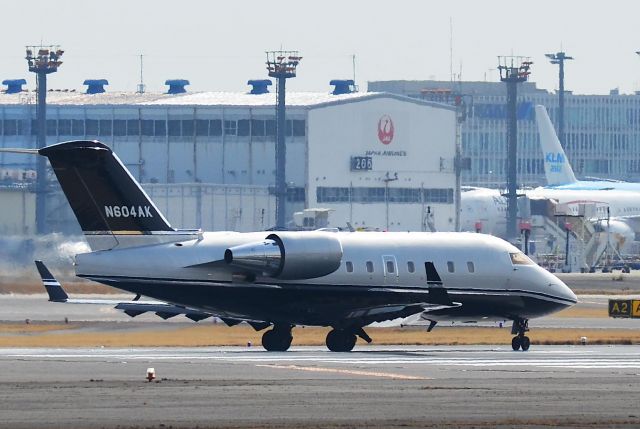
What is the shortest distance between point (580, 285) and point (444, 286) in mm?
60916

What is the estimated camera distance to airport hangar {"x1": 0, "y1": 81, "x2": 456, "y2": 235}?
132750 mm

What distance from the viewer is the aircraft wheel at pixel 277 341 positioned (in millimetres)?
47375

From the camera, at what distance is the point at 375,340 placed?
186 feet

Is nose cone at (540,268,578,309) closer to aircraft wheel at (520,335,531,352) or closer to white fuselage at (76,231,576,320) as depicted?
white fuselage at (76,231,576,320)

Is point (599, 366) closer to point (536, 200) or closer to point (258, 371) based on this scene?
point (258, 371)

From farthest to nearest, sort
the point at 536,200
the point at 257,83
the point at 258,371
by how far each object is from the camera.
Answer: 1. the point at 536,200
2. the point at 257,83
3. the point at 258,371

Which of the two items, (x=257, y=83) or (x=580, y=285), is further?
(x=257, y=83)

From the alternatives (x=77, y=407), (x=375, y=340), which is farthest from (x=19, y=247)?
(x=77, y=407)

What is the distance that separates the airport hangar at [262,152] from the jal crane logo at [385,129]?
0.08 metres

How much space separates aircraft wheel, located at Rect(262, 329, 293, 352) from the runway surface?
122 centimetres

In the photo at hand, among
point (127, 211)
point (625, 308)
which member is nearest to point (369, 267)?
point (127, 211)

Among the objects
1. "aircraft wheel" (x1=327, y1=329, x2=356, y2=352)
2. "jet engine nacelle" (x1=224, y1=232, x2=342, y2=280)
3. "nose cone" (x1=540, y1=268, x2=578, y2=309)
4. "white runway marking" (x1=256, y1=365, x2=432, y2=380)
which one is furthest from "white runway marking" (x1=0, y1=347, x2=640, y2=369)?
"jet engine nacelle" (x1=224, y1=232, x2=342, y2=280)

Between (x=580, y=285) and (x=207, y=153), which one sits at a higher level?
(x=207, y=153)

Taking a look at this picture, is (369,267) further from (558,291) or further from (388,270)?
(558,291)
